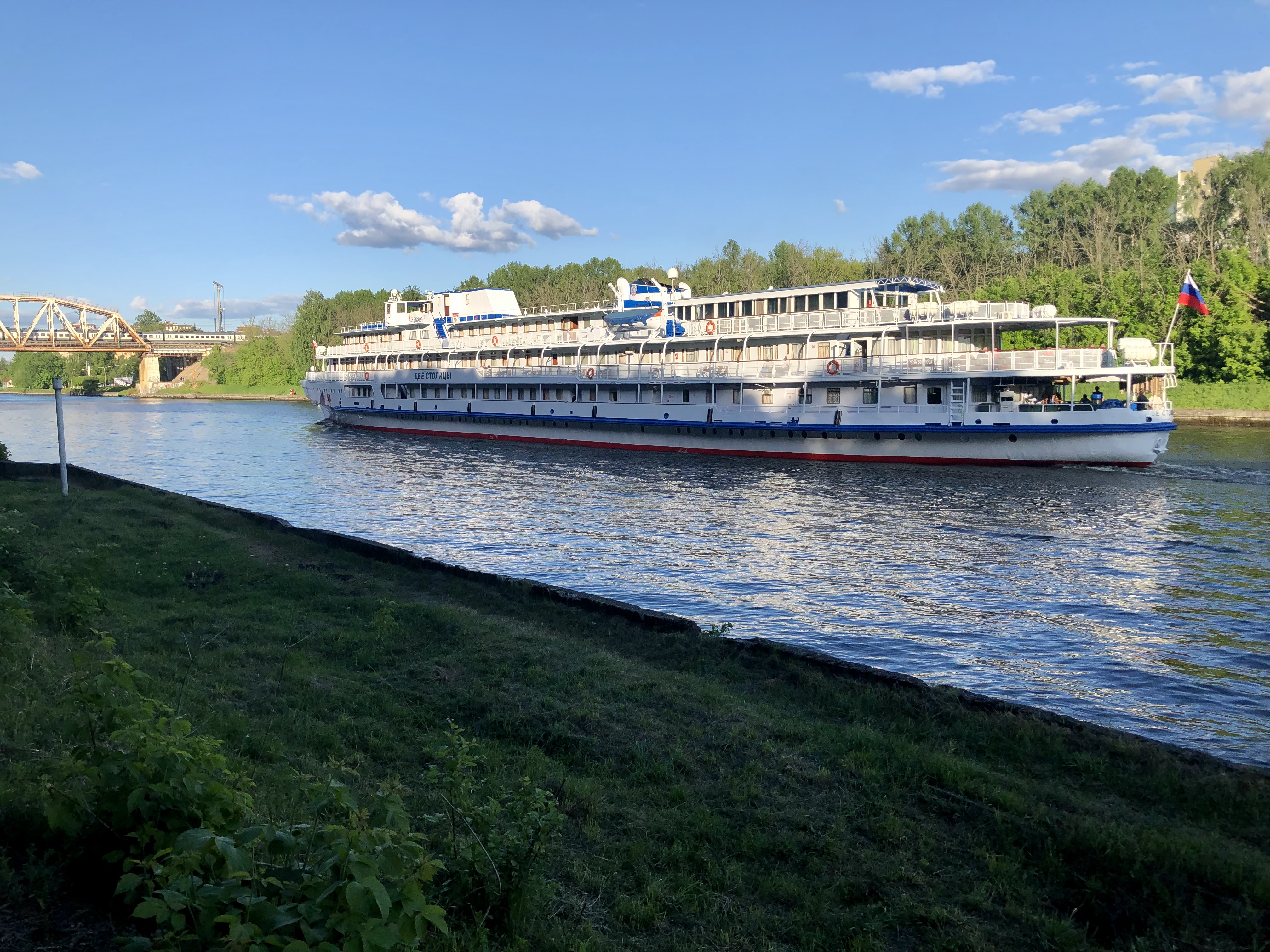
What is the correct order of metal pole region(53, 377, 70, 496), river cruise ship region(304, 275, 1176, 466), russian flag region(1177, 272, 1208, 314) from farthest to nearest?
river cruise ship region(304, 275, 1176, 466)
russian flag region(1177, 272, 1208, 314)
metal pole region(53, 377, 70, 496)

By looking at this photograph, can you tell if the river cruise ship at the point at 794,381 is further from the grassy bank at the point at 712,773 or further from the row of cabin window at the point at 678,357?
the grassy bank at the point at 712,773

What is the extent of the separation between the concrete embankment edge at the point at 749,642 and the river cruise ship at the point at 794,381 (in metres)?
26.9

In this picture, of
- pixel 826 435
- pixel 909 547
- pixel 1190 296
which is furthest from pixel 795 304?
pixel 909 547

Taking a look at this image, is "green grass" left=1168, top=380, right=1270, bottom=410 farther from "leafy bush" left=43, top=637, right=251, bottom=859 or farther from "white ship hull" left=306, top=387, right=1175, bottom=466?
"leafy bush" left=43, top=637, right=251, bottom=859

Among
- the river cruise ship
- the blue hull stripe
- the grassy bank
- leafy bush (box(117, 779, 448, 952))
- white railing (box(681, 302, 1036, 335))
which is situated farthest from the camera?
white railing (box(681, 302, 1036, 335))

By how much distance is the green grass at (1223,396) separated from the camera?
5812cm

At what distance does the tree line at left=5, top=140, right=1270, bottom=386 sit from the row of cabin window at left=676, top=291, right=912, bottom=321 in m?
33.0

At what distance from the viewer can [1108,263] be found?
8212 centimetres

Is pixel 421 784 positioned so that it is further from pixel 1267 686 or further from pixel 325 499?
pixel 325 499

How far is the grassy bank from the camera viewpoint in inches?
220

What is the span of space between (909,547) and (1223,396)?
2030 inches

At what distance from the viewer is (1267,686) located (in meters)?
11.7

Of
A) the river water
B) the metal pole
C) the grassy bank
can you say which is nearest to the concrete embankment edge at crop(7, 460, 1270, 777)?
the grassy bank

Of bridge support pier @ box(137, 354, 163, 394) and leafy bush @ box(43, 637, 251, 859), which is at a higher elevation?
bridge support pier @ box(137, 354, 163, 394)
